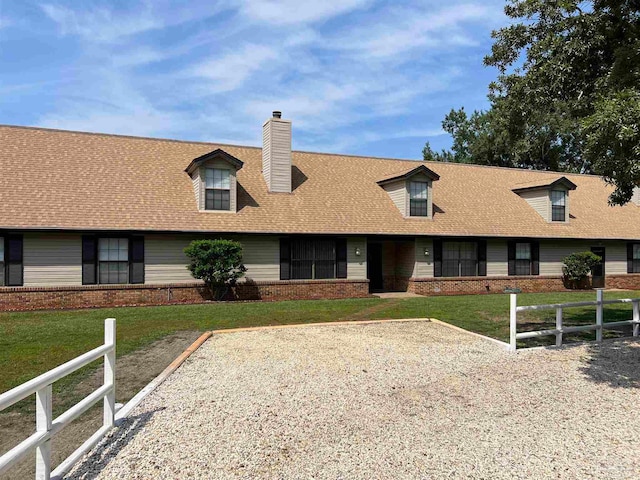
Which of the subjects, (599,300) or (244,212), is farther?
(244,212)

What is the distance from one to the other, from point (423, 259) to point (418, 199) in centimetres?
297

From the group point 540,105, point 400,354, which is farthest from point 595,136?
point 400,354

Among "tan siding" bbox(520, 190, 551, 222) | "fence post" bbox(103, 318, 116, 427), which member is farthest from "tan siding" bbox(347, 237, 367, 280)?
"fence post" bbox(103, 318, 116, 427)

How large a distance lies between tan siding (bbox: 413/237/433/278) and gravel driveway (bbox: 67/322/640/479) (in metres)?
11.6

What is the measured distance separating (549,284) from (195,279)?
1766cm

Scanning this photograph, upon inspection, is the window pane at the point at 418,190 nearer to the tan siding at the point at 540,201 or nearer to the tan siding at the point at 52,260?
the tan siding at the point at 540,201

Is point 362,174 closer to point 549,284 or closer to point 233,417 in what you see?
point 549,284

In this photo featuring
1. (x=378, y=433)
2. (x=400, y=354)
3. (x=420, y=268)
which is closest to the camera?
(x=378, y=433)

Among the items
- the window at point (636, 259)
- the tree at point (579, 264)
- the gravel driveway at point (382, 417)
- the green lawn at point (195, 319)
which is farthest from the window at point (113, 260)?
the window at point (636, 259)

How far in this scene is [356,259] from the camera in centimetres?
2044

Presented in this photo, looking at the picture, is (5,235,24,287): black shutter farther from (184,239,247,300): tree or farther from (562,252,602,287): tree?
(562,252,602,287): tree

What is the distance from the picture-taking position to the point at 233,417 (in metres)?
5.95

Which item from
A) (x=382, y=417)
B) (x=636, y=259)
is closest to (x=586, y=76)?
(x=382, y=417)

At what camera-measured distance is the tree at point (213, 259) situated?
17.0 metres
